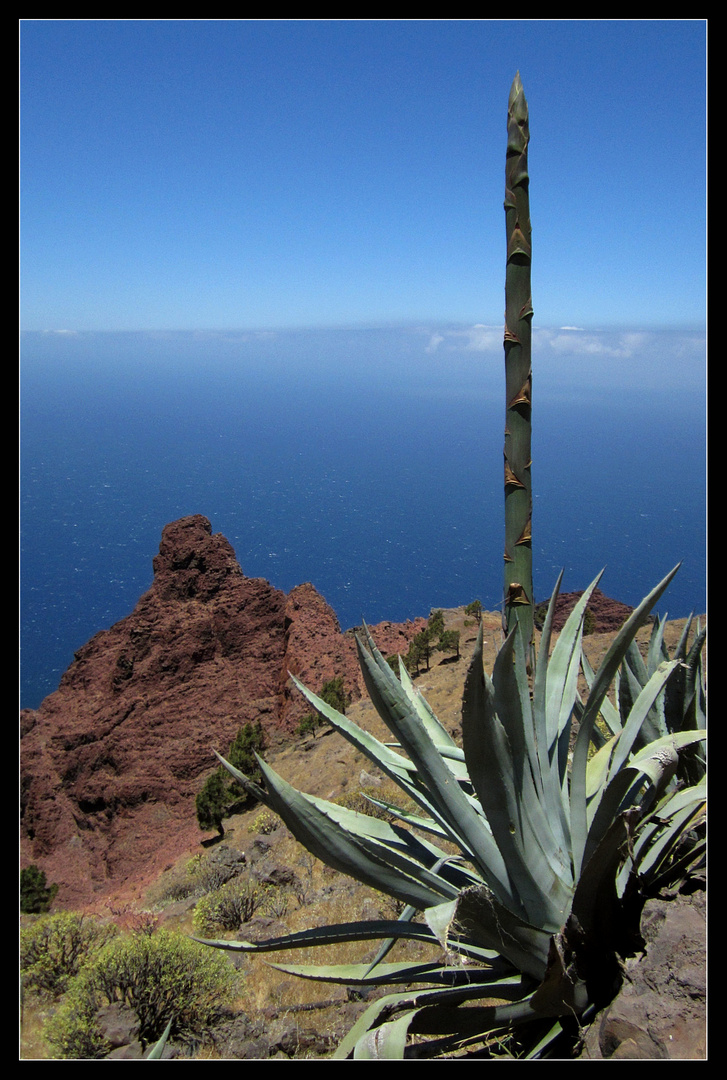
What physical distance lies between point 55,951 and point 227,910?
178cm

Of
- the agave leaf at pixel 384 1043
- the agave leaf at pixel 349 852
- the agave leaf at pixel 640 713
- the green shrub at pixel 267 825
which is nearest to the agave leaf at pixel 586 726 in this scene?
the agave leaf at pixel 640 713

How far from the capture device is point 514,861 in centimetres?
193

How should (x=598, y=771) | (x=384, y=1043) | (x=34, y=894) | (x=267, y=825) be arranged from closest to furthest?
(x=384, y=1043) < (x=598, y=771) < (x=267, y=825) < (x=34, y=894)

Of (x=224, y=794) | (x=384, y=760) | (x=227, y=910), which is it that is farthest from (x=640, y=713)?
(x=224, y=794)

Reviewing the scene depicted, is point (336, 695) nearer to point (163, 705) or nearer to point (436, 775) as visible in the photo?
point (163, 705)

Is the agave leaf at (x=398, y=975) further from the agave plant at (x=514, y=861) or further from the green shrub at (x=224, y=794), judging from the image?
the green shrub at (x=224, y=794)

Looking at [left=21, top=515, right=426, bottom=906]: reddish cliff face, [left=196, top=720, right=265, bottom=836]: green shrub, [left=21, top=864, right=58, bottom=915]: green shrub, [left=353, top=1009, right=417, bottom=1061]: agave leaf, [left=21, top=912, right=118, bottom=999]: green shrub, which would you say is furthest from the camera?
[left=21, top=515, right=426, bottom=906]: reddish cliff face

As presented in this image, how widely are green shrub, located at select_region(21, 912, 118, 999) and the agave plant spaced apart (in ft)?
18.6

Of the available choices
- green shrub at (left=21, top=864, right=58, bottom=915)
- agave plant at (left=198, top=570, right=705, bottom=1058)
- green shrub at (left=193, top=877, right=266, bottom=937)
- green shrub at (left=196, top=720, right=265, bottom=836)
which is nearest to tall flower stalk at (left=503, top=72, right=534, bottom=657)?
agave plant at (left=198, top=570, right=705, bottom=1058)

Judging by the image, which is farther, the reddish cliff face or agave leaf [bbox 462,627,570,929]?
the reddish cliff face

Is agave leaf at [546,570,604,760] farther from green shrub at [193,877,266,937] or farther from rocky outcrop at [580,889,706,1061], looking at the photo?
green shrub at [193,877,266,937]

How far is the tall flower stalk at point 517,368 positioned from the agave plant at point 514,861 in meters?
0.22

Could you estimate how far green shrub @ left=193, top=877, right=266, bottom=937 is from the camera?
23.2 ft
